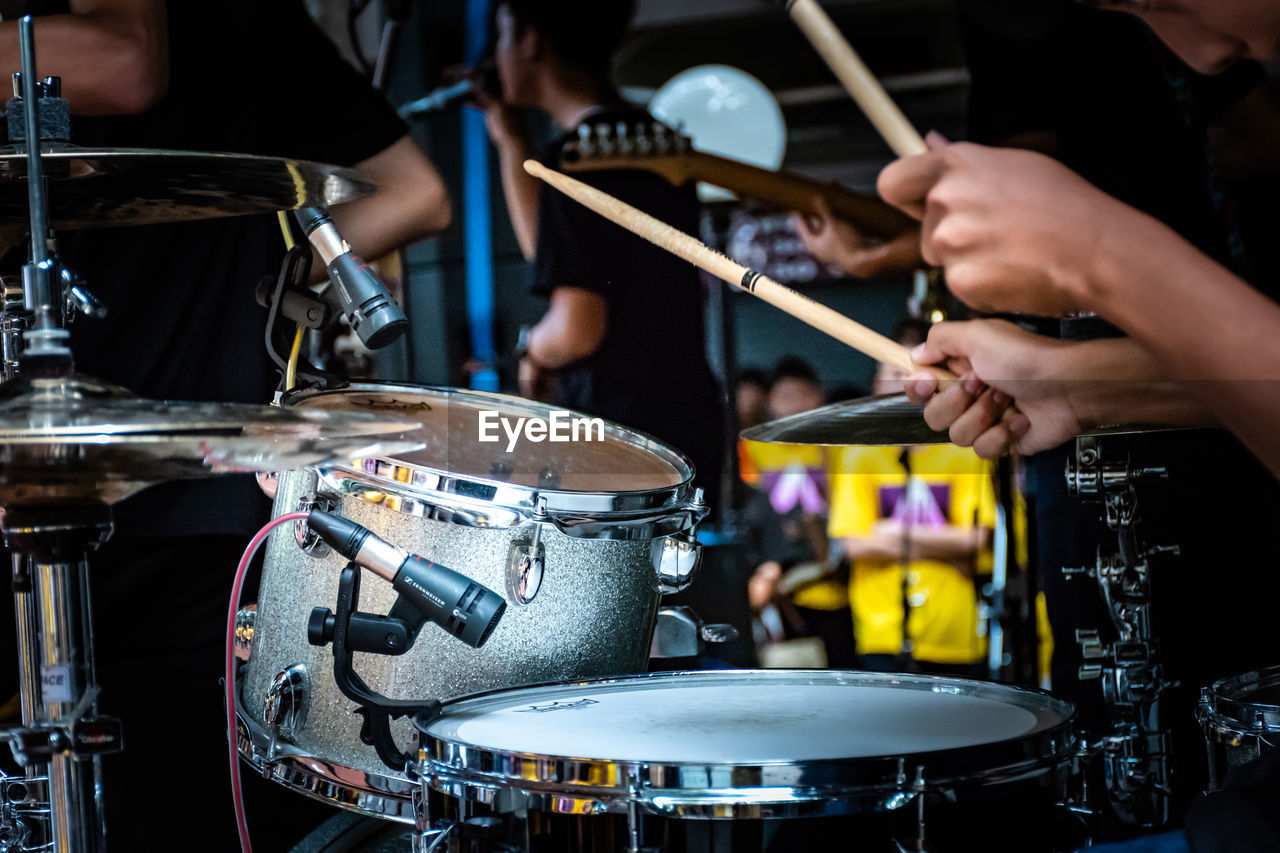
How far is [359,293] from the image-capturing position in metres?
1.35

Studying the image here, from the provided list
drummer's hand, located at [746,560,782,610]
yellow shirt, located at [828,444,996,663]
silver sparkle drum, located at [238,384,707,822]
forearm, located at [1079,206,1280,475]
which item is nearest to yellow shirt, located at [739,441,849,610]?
yellow shirt, located at [828,444,996,663]

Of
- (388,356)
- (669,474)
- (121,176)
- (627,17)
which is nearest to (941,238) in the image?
(669,474)

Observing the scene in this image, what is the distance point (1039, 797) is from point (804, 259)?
120 cm

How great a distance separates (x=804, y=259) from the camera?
6.68 ft

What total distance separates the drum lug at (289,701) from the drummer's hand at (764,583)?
4.51ft

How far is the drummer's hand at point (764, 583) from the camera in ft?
9.06

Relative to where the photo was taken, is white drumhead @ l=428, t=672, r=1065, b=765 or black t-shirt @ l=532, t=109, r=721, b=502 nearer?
white drumhead @ l=428, t=672, r=1065, b=765

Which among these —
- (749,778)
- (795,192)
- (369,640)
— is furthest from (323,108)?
(749,778)

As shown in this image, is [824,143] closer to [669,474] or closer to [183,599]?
[669,474]

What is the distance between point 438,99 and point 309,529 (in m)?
1.20

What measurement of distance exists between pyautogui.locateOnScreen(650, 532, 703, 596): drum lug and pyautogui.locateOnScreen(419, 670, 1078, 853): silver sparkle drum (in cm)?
35

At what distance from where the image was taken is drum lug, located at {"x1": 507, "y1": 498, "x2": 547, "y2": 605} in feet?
4.43

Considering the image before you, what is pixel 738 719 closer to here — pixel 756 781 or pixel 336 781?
pixel 756 781

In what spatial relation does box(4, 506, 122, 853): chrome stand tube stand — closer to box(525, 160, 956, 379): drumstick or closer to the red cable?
the red cable
